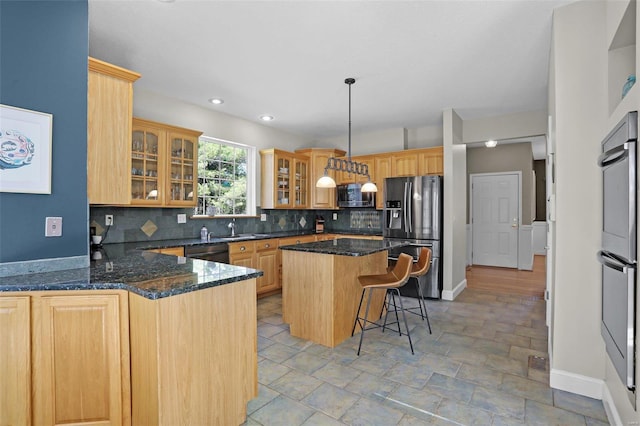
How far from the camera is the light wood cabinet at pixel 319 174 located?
19.3 ft

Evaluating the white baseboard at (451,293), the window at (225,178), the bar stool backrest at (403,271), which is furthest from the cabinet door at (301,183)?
the bar stool backrest at (403,271)

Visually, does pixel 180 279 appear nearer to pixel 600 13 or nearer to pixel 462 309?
pixel 600 13

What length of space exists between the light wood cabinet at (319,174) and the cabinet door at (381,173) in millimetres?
806

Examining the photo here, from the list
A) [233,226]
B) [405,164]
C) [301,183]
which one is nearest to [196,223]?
[233,226]

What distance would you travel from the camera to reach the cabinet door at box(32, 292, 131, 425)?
1651mm

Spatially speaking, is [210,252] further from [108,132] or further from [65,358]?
[65,358]

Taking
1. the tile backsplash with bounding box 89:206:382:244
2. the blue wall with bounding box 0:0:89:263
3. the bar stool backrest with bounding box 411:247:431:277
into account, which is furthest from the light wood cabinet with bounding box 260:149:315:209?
the blue wall with bounding box 0:0:89:263

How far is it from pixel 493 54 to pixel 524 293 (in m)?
3.64

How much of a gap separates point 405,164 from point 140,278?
436cm

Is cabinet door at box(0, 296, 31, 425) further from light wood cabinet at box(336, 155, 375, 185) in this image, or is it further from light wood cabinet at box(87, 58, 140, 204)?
light wood cabinet at box(336, 155, 375, 185)

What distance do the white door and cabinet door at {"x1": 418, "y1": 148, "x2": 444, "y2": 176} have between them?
299 cm

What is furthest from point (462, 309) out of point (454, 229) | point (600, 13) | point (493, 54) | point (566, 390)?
point (600, 13)

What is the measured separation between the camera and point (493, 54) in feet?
9.87

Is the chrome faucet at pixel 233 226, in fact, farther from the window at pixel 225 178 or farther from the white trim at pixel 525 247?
the white trim at pixel 525 247
